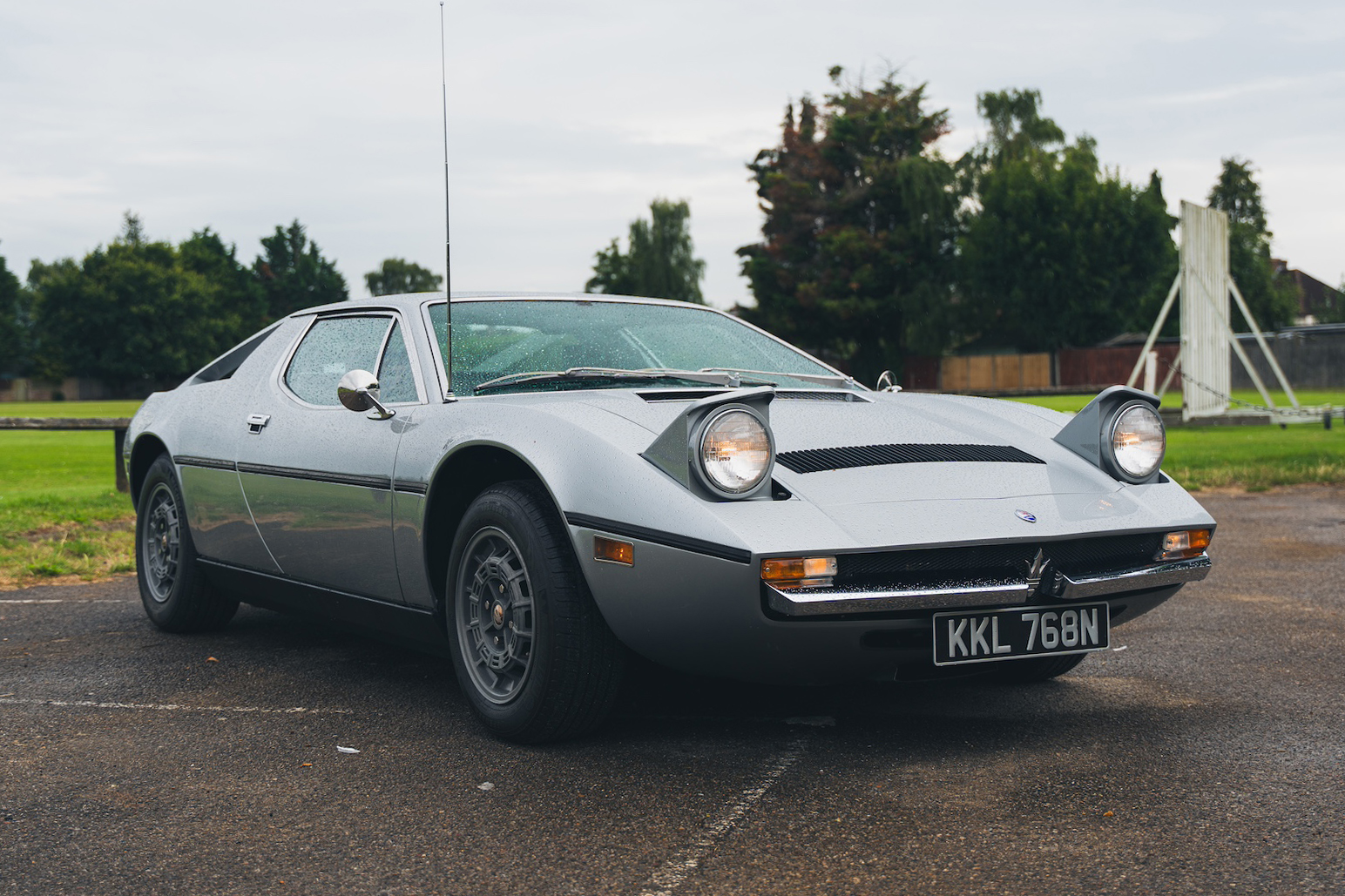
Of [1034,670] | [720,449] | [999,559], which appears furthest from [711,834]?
[1034,670]

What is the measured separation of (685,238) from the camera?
68375 millimetres

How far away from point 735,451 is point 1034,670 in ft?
5.23

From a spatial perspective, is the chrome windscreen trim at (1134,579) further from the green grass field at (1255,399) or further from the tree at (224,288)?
the tree at (224,288)

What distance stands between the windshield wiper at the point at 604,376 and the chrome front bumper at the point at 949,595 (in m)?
1.15

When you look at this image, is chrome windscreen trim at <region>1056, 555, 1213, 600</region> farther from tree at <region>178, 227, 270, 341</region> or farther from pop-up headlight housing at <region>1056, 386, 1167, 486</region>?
tree at <region>178, 227, 270, 341</region>

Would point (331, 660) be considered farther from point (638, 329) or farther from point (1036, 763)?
point (1036, 763)

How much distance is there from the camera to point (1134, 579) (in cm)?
336

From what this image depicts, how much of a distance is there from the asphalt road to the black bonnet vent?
75 centimetres

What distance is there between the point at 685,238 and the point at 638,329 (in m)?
64.9

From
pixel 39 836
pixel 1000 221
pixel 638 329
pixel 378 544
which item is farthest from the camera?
pixel 1000 221

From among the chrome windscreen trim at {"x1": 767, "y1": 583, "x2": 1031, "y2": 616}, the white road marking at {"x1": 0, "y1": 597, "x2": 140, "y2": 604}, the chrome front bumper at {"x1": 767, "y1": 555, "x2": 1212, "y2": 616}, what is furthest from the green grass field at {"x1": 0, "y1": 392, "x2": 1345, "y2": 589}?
the chrome windscreen trim at {"x1": 767, "y1": 583, "x2": 1031, "y2": 616}

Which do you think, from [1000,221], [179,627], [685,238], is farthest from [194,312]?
[179,627]

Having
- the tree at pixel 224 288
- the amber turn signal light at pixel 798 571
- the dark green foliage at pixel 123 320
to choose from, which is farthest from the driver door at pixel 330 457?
the tree at pixel 224 288

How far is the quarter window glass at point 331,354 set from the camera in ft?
14.5
